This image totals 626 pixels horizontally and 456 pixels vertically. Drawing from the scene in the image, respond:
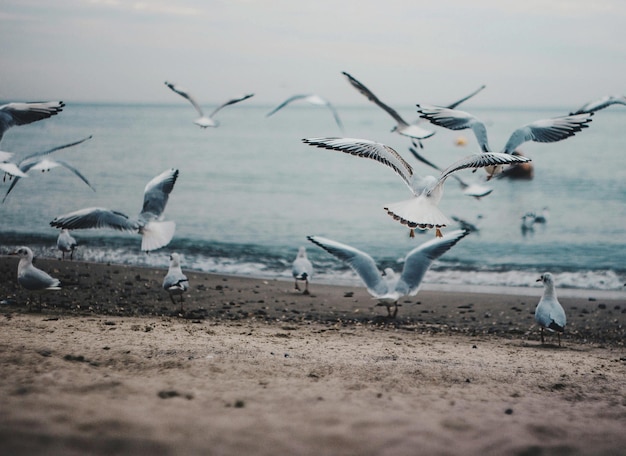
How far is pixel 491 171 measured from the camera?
796 cm

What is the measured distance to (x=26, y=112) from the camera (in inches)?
311

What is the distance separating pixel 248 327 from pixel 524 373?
9.86ft

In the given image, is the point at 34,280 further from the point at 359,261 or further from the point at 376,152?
the point at 376,152

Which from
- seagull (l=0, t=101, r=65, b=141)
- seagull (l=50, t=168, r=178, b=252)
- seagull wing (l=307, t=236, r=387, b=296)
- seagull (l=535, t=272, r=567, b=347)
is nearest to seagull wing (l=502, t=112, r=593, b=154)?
seagull (l=535, t=272, r=567, b=347)

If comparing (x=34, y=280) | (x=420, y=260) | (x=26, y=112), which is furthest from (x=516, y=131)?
(x=34, y=280)

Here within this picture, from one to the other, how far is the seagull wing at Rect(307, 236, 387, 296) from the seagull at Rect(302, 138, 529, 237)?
1192 millimetres

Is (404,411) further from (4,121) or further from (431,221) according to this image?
(4,121)

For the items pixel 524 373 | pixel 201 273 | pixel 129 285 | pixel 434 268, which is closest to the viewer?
pixel 524 373

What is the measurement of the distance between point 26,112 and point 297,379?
4958 mm

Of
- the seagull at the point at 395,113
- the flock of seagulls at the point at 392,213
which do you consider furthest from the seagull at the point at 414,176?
the seagull at the point at 395,113

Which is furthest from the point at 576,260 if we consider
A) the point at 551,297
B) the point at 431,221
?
the point at 431,221

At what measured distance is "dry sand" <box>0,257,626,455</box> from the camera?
352cm

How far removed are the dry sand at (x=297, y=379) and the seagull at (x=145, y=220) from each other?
0.90 m

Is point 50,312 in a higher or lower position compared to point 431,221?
lower
